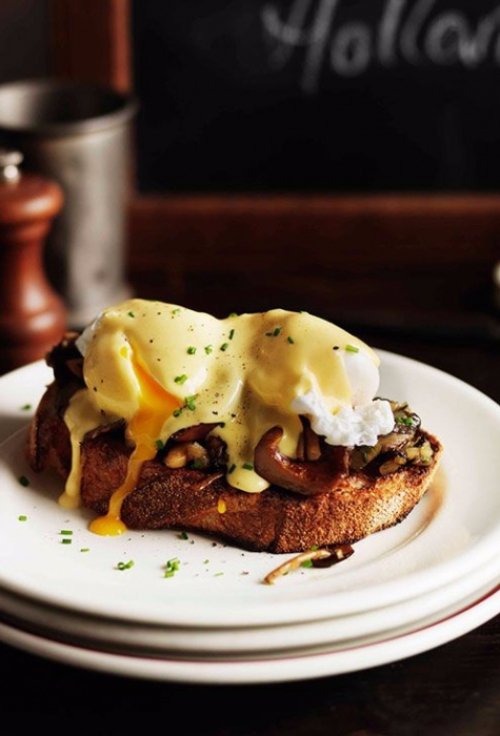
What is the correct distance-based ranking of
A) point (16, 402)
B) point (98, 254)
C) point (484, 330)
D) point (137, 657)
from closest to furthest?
point (137, 657) → point (16, 402) → point (484, 330) → point (98, 254)

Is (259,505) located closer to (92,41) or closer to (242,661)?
(242,661)

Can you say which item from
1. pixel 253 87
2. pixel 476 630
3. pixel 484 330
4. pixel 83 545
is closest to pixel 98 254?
pixel 253 87

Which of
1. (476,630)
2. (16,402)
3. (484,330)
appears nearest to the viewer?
(476,630)

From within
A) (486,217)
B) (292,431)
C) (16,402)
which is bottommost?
(486,217)

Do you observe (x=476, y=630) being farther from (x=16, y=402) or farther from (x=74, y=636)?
(x=16, y=402)

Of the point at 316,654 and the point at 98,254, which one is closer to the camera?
the point at 316,654

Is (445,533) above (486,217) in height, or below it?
above
